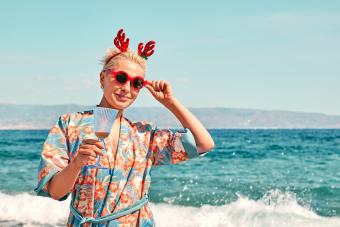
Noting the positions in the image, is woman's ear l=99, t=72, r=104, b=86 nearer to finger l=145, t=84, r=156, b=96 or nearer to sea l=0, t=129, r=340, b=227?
finger l=145, t=84, r=156, b=96

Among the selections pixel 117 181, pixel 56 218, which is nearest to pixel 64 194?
pixel 117 181

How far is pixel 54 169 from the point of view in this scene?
103 inches

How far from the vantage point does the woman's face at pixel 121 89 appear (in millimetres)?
2775

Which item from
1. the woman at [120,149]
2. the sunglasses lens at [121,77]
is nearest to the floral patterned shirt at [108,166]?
the woman at [120,149]

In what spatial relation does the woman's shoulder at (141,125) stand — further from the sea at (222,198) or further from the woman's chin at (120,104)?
the sea at (222,198)

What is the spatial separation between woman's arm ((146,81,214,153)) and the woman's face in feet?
0.39

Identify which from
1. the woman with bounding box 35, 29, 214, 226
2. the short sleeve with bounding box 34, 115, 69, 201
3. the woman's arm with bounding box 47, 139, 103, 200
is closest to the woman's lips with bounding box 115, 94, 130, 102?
the woman with bounding box 35, 29, 214, 226

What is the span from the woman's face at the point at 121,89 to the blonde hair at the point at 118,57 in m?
0.02

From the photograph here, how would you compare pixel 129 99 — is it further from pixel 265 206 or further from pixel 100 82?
pixel 265 206

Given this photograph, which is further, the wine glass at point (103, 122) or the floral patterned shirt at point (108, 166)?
the floral patterned shirt at point (108, 166)

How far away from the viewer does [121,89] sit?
2.77 metres

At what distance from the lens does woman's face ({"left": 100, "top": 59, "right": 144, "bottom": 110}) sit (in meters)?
2.78

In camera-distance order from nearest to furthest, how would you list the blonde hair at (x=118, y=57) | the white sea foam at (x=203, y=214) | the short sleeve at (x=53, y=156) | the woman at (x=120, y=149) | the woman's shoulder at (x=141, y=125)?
the short sleeve at (x=53, y=156) < the woman at (x=120, y=149) < the blonde hair at (x=118, y=57) < the woman's shoulder at (x=141, y=125) < the white sea foam at (x=203, y=214)

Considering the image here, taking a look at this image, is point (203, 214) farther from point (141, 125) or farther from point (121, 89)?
point (121, 89)
